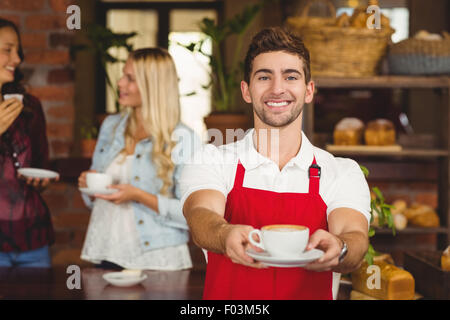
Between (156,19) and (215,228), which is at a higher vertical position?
(156,19)

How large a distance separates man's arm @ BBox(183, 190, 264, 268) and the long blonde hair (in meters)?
0.89

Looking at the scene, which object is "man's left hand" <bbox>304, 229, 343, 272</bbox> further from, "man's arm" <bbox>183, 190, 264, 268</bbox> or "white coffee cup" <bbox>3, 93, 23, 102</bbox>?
"white coffee cup" <bbox>3, 93, 23, 102</bbox>

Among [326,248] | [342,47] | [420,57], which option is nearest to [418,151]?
[420,57]

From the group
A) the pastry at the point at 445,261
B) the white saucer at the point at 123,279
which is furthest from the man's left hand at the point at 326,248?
the white saucer at the point at 123,279

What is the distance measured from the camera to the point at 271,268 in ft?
4.30

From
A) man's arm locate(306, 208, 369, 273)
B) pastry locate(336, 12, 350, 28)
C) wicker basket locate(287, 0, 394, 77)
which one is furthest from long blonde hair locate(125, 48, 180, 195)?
man's arm locate(306, 208, 369, 273)

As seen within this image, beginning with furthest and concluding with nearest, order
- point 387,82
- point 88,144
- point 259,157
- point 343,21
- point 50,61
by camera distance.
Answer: point 88,144, point 50,61, point 387,82, point 343,21, point 259,157

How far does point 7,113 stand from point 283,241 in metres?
1.52

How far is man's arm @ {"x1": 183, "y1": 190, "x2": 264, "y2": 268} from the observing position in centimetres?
109

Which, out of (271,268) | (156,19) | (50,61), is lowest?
(271,268)

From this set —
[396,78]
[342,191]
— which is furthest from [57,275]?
[396,78]

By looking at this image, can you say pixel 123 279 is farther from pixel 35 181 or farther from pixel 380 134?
pixel 380 134

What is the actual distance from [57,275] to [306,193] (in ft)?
2.85
